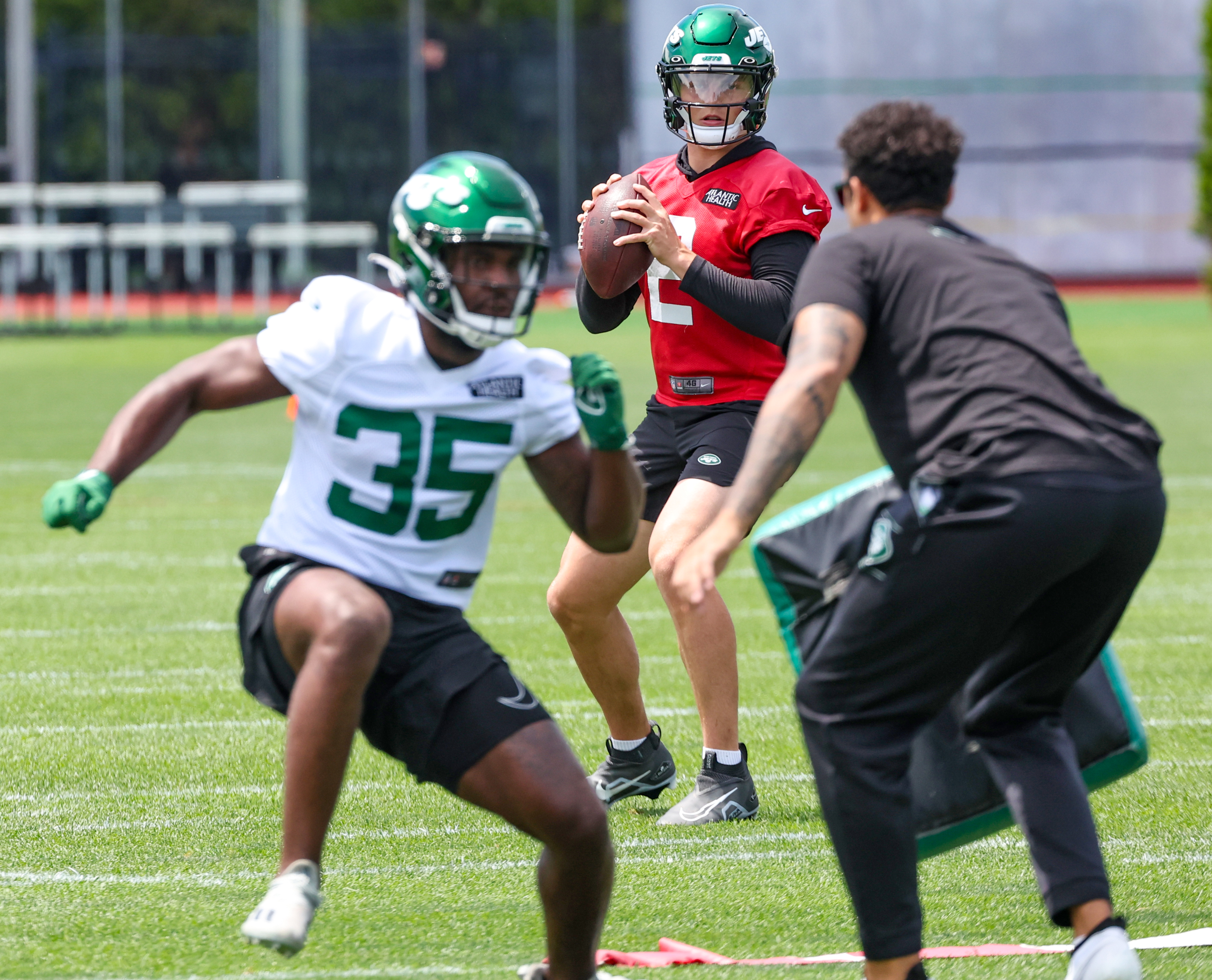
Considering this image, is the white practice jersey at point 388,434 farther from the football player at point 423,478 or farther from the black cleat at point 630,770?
the black cleat at point 630,770

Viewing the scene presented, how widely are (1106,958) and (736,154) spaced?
9.32ft

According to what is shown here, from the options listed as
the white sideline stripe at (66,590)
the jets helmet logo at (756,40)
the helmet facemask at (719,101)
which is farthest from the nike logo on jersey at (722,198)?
the white sideline stripe at (66,590)

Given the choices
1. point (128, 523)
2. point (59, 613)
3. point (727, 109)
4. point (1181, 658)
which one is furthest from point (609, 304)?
point (128, 523)

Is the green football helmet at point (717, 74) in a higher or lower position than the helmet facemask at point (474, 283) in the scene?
higher

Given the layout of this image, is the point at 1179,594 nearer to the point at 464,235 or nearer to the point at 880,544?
the point at 880,544

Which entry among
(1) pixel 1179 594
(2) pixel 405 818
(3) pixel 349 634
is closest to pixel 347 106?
(1) pixel 1179 594

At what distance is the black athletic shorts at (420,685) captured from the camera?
3584 mm

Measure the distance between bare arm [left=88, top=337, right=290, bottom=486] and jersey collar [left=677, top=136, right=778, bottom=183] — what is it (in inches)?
90.8

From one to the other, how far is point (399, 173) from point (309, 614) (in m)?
33.4

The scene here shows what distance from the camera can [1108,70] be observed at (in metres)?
36.2

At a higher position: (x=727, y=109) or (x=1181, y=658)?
(x=727, y=109)

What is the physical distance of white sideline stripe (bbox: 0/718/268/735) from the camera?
21.0 ft

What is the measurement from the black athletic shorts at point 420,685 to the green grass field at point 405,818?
664mm

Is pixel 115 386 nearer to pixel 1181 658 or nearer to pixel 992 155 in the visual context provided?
pixel 1181 658
